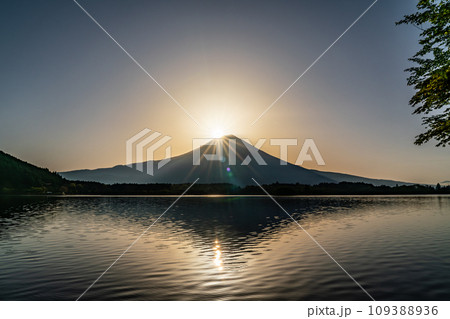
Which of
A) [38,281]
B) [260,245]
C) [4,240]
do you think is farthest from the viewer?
[4,240]

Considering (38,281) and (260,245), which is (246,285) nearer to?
(38,281)

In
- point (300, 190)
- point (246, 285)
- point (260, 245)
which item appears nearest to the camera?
point (246, 285)

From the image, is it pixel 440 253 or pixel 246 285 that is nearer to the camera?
pixel 246 285

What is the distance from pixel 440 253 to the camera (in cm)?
2227

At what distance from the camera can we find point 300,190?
175750 mm

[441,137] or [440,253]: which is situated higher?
[441,137]

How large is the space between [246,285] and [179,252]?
8.89 meters
